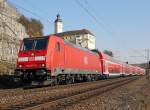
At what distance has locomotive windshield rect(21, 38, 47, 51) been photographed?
21.7m

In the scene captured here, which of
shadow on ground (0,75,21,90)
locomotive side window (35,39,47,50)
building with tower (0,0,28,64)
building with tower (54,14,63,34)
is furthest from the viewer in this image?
building with tower (54,14,63,34)

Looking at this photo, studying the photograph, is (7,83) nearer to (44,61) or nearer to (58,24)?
(44,61)

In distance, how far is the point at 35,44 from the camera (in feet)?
72.2

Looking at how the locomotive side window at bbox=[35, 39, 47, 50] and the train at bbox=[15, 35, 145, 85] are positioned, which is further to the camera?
the locomotive side window at bbox=[35, 39, 47, 50]

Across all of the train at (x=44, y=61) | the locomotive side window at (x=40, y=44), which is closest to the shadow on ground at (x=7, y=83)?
the train at (x=44, y=61)

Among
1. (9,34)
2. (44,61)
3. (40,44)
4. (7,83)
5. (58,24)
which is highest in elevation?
(58,24)

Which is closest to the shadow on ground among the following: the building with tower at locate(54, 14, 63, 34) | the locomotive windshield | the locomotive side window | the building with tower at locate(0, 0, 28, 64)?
the locomotive windshield

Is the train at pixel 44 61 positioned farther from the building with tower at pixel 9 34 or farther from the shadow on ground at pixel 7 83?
the building with tower at pixel 9 34

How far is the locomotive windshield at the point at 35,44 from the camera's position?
2175 centimetres

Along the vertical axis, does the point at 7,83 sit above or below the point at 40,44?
below

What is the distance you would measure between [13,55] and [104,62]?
1388 centimetres

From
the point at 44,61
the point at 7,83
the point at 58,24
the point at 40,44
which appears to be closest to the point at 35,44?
the point at 40,44

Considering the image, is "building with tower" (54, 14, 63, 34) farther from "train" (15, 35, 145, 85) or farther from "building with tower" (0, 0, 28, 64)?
"train" (15, 35, 145, 85)

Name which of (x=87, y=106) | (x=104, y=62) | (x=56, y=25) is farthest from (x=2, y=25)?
(x=56, y=25)
